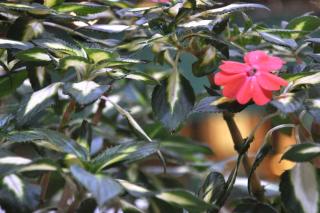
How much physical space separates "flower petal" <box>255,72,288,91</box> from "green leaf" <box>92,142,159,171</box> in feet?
0.57

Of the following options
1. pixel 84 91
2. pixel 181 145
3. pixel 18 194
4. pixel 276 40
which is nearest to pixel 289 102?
pixel 276 40

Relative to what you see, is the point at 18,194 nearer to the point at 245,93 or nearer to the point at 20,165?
the point at 20,165

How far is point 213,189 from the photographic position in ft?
2.58

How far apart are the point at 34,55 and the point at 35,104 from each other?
0.08 meters

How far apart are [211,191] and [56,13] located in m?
0.40

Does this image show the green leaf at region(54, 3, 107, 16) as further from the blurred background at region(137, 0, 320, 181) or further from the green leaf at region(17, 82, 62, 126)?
the blurred background at region(137, 0, 320, 181)

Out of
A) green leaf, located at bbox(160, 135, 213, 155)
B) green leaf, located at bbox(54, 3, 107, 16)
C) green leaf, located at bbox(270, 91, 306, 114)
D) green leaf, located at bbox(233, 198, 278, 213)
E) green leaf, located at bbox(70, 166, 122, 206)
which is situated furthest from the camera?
green leaf, located at bbox(160, 135, 213, 155)

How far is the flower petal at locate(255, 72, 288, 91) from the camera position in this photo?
0.69m

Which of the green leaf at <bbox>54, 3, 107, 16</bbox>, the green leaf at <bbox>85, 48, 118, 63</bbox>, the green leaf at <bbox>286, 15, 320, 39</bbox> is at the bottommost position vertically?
the green leaf at <bbox>286, 15, 320, 39</bbox>

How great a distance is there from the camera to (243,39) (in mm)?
1014

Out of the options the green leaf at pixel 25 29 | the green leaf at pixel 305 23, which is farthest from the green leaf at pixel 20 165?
the green leaf at pixel 305 23

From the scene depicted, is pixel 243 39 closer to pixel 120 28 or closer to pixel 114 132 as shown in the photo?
pixel 120 28

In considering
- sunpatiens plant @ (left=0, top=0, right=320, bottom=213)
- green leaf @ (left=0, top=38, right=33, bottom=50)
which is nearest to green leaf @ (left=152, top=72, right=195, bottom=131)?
sunpatiens plant @ (left=0, top=0, right=320, bottom=213)

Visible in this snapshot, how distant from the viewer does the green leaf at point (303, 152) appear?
0.67 meters
